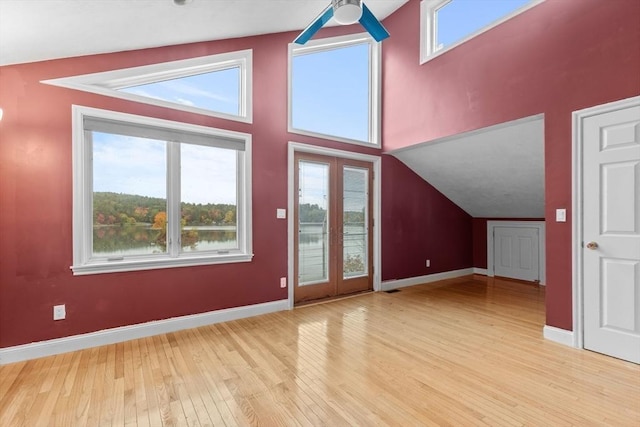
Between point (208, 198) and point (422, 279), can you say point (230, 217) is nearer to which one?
point (208, 198)

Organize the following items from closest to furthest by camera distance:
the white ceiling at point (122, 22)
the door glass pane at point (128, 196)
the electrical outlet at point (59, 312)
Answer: the white ceiling at point (122, 22)
the electrical outlet at point (59, 312)
the door glass pane at point (128, 196)

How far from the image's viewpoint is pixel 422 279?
5.39 m

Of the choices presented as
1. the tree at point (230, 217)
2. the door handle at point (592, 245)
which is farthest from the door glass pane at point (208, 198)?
the door handle at point (592, 245)

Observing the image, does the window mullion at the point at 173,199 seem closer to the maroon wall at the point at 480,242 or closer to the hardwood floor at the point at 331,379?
the hardwood floor at the point at 331,379

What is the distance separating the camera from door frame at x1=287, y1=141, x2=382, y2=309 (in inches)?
156

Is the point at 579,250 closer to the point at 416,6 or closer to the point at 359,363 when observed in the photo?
the point at 359,363

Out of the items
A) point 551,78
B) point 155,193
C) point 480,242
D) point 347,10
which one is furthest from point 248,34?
point 480,242

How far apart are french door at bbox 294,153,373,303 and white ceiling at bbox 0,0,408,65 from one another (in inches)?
65.3

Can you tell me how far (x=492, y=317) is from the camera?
141 inches

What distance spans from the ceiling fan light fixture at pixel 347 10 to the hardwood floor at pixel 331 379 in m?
2.59

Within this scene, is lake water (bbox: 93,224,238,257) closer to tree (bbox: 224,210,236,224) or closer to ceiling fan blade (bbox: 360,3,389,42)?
tree (bbox: 224,210,236,224)

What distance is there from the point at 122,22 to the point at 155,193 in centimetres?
155

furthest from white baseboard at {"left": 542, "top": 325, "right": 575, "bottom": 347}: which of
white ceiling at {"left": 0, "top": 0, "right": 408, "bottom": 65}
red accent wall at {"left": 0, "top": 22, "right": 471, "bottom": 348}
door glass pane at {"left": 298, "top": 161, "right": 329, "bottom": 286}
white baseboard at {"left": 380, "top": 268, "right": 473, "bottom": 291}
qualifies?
white ceiling at {"left": 0, "top": 0, "right": 408, "bottom": 65}

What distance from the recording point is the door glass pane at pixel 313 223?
164 inches
